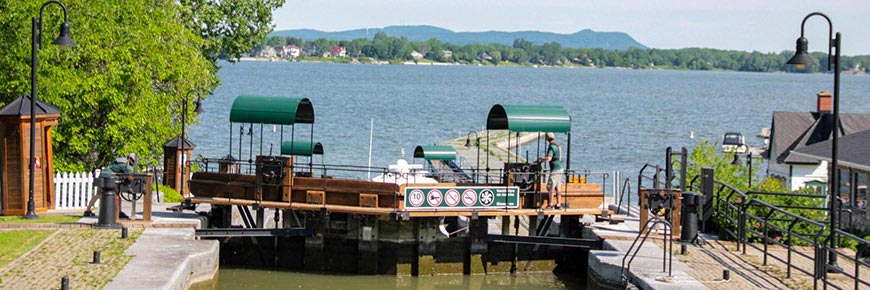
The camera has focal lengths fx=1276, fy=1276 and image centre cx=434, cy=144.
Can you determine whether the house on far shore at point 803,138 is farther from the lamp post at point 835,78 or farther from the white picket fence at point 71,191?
the white picket fence at point 71,191

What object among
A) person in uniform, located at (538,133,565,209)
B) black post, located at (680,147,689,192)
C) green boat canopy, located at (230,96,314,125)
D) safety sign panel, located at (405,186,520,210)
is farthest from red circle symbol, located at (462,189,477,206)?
black post, located at (680,147,689,192)

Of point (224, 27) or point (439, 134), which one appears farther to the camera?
point (439, 134)

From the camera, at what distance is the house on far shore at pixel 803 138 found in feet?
148

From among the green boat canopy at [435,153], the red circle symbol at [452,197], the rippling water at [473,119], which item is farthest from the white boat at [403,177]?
the rippling water at [473,119]

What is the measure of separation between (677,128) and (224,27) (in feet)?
211

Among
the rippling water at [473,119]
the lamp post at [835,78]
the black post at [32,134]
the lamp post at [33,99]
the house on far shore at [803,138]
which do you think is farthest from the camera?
the rippling water at [473,119]

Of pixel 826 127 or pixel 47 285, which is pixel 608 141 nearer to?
pixel 826 127

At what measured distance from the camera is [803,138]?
1879 inches

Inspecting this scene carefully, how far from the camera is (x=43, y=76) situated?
1254 inches

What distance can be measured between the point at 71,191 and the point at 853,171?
19.4 m

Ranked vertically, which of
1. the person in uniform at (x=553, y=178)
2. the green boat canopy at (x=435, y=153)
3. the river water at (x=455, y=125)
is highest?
the person in uniform at (x=553, y=178)

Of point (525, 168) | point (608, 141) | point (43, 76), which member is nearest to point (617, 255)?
point (525, 168)

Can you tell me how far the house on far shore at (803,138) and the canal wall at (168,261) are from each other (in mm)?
24931

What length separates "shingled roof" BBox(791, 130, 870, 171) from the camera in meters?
32.1
